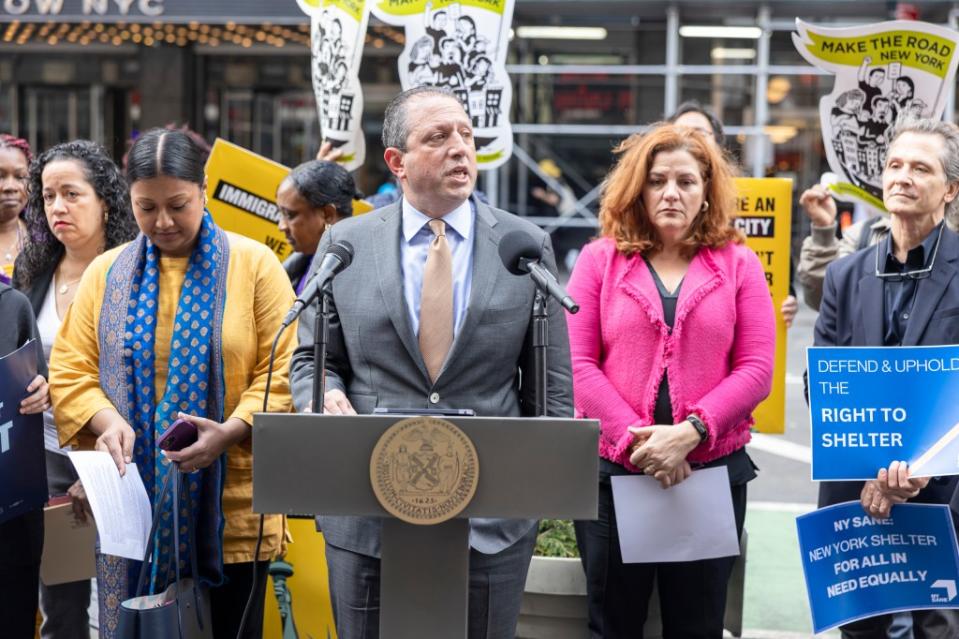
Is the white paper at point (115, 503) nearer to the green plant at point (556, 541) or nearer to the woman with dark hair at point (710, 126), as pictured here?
the green plant at point (556, 541)

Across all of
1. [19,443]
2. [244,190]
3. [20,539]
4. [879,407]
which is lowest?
[20,539]

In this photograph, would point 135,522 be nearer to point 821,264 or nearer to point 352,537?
point 352,537

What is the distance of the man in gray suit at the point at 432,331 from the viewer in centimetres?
314

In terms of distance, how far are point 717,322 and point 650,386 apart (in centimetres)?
31

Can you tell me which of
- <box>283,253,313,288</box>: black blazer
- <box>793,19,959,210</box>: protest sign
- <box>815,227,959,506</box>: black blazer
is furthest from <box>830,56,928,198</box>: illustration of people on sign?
<box>283,253,313,288</box>: black blazer

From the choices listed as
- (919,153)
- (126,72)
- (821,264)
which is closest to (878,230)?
(821,264)

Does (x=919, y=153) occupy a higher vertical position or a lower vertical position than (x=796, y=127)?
lower

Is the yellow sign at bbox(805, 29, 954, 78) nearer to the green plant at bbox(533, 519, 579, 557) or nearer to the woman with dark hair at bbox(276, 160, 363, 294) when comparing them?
the woman with dark hair at bbox(276, 160, 363, 294)

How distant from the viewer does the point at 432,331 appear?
3.18 m

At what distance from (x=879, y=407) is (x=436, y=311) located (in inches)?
58.0

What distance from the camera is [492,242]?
328 centimetres

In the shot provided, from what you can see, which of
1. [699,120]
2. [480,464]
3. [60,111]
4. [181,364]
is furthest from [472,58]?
[60,111]

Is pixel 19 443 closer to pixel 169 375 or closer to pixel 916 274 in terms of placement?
pixel 169 375

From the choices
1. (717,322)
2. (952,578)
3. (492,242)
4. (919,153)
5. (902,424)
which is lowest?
(952,578)
